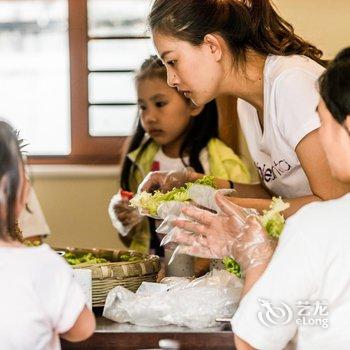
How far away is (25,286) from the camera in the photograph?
5.48ft

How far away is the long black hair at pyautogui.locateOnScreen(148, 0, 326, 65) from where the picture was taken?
2.41 metres

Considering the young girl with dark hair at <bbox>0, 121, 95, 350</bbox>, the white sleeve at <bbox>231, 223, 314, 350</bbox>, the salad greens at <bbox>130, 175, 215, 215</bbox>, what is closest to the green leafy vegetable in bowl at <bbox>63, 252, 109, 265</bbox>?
the salad greens at <bbox>130, 175, 215, 215</bbox>

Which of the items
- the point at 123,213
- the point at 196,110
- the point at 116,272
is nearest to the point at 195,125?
the point at 196,110

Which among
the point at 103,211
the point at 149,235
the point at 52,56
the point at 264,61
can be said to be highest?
the point at 264,61

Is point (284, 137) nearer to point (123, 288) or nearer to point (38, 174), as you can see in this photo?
point (123, 288)

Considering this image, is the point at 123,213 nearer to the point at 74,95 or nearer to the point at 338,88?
the point at 74,95

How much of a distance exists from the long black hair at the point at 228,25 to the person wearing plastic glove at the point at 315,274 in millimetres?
678

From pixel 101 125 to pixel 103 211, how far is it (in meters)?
0.41

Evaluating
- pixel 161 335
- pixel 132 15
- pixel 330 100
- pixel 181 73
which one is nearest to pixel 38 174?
pixel 132 15

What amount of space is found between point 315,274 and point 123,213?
164 cm

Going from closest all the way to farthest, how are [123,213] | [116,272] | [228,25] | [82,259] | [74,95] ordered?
1. [116,272]
2. [228,25]
3. [82,259]
4. [123,213]
5. [74,95]

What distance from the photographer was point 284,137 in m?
2.38

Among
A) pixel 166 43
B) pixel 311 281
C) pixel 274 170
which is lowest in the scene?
pixel 274 170

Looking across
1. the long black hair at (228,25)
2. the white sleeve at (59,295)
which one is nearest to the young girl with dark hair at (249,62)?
the long black hair at (228,25)
